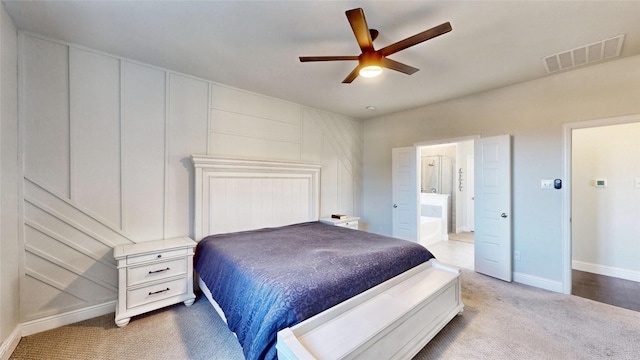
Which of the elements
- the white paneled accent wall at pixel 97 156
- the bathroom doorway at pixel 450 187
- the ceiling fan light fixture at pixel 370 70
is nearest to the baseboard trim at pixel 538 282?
the bathroom doorway at pixel 450 187

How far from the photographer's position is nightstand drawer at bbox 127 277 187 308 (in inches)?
87.8

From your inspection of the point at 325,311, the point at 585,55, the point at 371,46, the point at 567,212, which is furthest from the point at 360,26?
the point at 567,212

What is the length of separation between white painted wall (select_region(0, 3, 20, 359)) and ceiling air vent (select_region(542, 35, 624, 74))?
474 cm

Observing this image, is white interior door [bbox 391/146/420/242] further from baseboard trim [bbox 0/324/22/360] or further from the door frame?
baseboard trim [bbox 0/324/22/360]

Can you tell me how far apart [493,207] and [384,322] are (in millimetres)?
2701

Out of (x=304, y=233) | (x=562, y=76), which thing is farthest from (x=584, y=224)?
(x=304, y=233)

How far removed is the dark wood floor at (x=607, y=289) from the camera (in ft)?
8.66

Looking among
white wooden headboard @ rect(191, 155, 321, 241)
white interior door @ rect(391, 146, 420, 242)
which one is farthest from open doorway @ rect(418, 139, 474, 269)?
white wooden headboard @ rect(191, 155, 321, 241)

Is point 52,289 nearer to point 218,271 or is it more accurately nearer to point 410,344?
point 218,271

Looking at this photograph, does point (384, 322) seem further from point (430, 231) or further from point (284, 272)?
point (430, 231)

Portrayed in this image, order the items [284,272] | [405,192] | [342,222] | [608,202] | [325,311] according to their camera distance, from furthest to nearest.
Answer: [405,192] → [342,222] → [608,202] → [284,272] → [325,311]

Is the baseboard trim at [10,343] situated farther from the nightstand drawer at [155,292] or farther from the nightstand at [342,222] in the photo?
the nightstand at [342,222]

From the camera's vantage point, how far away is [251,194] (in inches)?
130

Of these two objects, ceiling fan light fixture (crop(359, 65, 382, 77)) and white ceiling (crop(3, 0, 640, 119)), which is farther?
ceiling fan light fixture (crop(359, 65, 382, 77))
